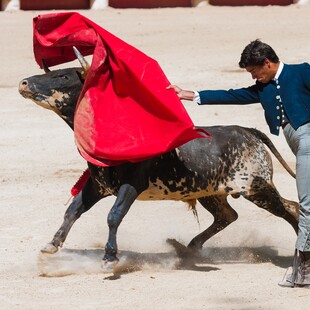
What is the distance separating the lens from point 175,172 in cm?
851

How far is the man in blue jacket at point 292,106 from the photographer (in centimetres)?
768

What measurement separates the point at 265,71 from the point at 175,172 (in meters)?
1.17

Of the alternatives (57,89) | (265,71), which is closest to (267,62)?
(265,71)

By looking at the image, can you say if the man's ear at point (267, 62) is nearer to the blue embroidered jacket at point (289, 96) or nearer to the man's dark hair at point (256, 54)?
the man's dark hair at point (256, 54)

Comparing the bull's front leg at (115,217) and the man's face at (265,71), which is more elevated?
the man's face at (265,71)

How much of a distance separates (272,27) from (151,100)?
10632mm

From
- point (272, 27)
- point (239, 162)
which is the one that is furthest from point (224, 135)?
point (272, 27)

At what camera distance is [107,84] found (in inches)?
326

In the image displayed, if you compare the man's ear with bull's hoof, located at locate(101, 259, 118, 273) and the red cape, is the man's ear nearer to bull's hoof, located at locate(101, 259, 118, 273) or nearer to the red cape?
the red cape

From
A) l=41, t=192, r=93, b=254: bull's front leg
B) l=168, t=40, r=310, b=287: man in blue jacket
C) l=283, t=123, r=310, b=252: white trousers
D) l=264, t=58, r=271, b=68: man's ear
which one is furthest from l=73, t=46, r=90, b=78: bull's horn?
l=283, t=123, r=310, b=252: white trousers

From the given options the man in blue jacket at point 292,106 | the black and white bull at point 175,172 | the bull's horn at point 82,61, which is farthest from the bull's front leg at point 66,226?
the man in blue jacket at point 292,106

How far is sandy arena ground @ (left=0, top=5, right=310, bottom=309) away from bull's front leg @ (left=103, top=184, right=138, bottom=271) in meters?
0.13

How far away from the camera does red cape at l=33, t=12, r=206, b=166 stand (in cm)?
818

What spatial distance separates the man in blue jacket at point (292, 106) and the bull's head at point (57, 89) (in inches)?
53.8
